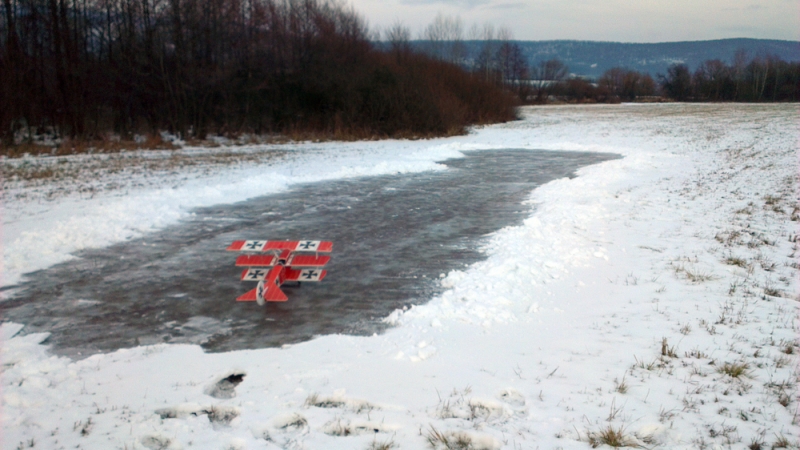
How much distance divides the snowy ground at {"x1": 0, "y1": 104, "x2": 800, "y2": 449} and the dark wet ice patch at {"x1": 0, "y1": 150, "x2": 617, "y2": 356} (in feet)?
1.17

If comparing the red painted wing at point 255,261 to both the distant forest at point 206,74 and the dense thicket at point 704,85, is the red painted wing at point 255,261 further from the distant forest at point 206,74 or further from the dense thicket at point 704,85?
the dense thicket at point 704,85

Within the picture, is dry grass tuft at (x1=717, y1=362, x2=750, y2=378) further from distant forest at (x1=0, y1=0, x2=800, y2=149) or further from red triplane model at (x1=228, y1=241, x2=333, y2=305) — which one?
distant forest at (x1=0, y1=0, x2=800, y2=149)

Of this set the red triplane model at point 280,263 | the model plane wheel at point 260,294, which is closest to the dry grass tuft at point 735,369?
the red triplane model at point 280,263

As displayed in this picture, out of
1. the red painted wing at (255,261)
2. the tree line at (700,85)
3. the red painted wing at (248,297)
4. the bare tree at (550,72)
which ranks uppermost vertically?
the bare tree at (550,72)

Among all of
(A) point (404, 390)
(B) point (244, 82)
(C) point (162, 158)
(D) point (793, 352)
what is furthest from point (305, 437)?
(B) point (244, 82)

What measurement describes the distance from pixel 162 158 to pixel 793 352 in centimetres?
2136

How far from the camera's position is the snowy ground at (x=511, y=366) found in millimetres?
3834

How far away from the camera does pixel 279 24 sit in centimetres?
3441

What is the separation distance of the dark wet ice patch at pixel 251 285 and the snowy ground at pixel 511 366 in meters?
0.36

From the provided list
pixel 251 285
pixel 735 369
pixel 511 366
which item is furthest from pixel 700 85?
pixel 511 366

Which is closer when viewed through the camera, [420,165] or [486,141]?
[420,165]

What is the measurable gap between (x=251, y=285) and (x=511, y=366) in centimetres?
382

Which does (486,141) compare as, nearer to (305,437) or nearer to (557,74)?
(305,437)

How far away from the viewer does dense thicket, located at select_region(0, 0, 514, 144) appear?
26469mm
